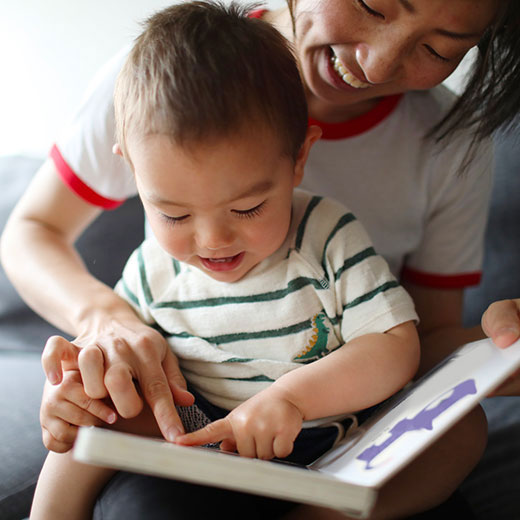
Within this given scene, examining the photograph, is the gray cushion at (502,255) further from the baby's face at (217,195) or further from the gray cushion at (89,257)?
the gray cushion at (89,257)

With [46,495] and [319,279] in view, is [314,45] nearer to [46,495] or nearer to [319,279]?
[319,279]

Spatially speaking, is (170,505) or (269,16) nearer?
(170,505)

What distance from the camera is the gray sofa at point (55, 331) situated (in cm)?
99

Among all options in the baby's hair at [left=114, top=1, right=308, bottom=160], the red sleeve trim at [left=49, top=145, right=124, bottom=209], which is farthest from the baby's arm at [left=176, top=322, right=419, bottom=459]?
the red sleeve trim at [left=49, top=145, right=124, bottom=209]

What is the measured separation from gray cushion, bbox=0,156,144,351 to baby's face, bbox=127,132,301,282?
0.63 meters

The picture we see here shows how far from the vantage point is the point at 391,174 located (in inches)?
43.0

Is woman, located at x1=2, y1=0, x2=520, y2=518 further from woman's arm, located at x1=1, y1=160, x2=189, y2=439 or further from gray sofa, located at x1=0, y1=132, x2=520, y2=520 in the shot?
gray sofa, located at x1=0, y1=132, x2=520, y2=520

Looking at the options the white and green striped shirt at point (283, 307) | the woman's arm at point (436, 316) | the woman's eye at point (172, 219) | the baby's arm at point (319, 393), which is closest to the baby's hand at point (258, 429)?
the baby's arm at point (319, 393)

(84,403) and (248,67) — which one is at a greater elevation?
(248,67)

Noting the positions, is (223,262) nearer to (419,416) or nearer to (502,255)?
(419,416)

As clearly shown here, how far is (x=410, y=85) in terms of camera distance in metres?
0.91

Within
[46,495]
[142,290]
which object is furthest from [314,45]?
[46,495]

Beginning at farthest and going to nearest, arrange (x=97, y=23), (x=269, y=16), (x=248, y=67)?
(x=97, y=23)
(x=269, y=16)
(x=248, y=67)

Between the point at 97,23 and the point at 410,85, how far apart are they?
1123 millimetres
